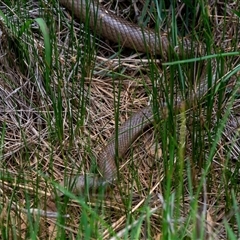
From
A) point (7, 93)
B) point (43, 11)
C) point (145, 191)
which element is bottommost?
point (145, 191)

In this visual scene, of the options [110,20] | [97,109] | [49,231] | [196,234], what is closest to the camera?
[196,234]

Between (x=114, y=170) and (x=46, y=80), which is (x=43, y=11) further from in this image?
(x=114, y=170)

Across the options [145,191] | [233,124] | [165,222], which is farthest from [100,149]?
[165,222]

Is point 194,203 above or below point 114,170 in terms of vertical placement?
above

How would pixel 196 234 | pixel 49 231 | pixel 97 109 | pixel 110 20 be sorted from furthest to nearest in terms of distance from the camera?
1. pixel 110 20
2. pixel 97 109
3. pixel 49 231
4. pixel 196 234

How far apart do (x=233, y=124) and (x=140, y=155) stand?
50 centimetres

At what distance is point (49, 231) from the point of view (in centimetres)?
254

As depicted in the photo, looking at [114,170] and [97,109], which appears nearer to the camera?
[114,170]

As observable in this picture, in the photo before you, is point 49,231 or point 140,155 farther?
point 140,155

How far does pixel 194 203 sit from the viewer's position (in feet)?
5.87

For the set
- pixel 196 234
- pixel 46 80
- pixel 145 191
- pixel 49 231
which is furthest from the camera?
pixel 46 80

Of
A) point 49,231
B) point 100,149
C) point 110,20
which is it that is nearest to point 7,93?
point 100,149

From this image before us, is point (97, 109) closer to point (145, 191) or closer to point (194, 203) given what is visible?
point (145, 191)

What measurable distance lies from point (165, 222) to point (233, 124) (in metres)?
1.69
